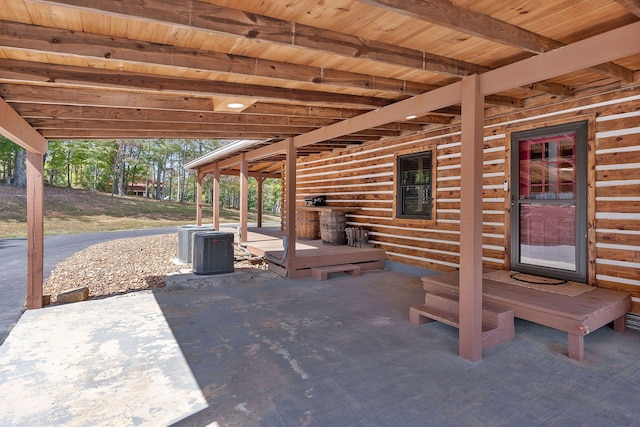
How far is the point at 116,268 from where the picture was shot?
24.6ft

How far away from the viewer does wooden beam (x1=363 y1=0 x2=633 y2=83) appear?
207cm

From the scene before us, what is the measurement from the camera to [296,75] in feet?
10.7

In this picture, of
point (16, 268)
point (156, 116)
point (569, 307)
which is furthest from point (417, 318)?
point (16, 268)

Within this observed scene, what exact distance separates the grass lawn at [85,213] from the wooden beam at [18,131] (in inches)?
481

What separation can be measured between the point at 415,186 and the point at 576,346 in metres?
4.05

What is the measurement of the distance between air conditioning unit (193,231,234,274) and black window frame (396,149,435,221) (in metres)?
3.50

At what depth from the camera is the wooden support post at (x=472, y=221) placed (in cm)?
311

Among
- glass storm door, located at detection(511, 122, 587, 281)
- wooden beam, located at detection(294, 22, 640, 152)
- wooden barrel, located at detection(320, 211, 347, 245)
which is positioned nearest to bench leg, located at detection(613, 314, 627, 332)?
glass storm door, located at detection(511, 122, 587, 281)

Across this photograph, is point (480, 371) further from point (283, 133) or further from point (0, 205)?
point (0, 205)

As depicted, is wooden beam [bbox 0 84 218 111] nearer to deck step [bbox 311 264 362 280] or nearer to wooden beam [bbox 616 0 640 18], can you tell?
deck step [bbox 311 264 362 280]

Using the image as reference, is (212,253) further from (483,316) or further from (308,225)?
(483,316)

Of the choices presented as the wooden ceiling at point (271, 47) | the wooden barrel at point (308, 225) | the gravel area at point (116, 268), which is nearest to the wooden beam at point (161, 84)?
the wooden ceiling at point (271, 47)

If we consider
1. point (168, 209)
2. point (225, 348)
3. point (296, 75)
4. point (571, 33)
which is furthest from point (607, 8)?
point (168, 209)

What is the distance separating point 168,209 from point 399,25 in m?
26.4
